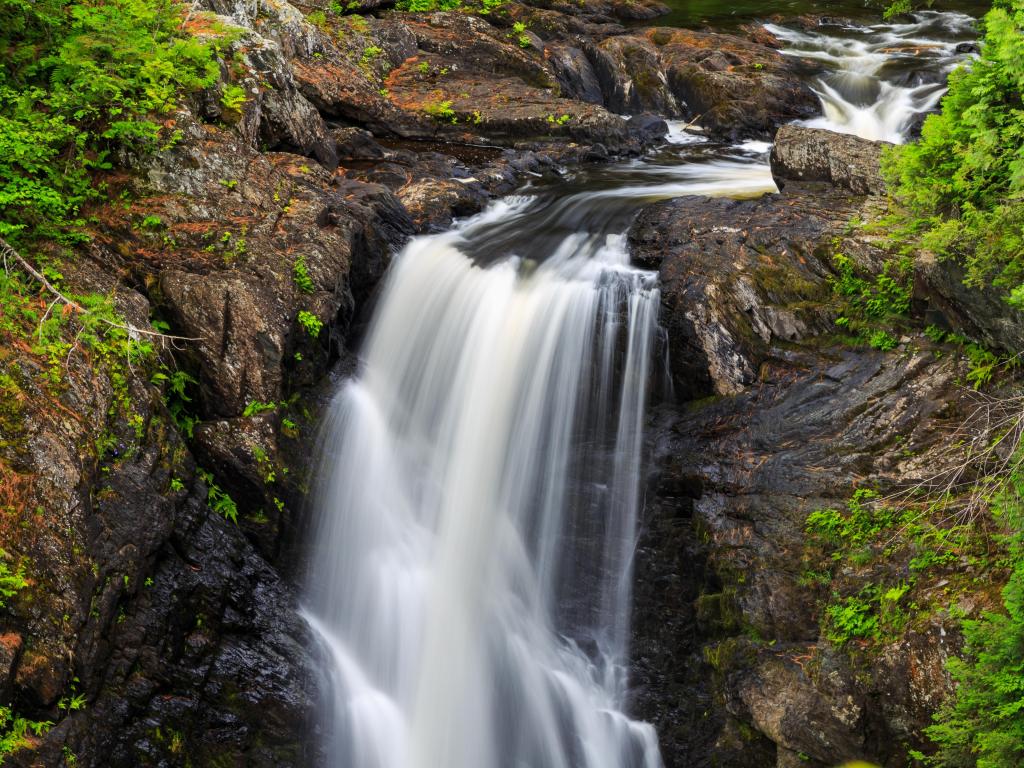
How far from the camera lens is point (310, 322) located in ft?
25.6

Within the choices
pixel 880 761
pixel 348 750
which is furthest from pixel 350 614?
pixel 880 761

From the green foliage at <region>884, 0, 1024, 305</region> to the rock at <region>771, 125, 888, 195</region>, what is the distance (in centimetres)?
327

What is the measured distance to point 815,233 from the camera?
8453 mm

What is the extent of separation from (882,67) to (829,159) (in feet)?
30.8

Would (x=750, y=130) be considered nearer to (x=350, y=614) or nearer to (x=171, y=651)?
(x=350, y=614)

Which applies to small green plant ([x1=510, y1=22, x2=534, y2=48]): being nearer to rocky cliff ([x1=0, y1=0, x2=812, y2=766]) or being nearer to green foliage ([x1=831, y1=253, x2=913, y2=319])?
rocky cliff ([x1=0, y1=0, x2=812, y2=766])

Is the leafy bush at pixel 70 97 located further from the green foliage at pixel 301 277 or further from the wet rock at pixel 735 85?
the wet rock at pixel 735 85

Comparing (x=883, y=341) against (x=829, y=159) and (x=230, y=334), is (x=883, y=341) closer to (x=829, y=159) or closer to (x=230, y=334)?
(x=829, y=159)

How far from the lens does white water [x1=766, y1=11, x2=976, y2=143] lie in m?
15.6

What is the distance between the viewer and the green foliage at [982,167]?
5.32 meters

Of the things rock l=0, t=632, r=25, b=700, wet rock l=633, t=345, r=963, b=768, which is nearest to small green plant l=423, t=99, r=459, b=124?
wet rock l=633, t=345, r=963, b=768

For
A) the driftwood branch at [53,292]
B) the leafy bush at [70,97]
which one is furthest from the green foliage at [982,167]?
the leafy bush at [70,97]

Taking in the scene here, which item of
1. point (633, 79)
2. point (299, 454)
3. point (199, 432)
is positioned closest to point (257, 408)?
point (199, 432)

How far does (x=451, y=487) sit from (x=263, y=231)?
11.1ft
